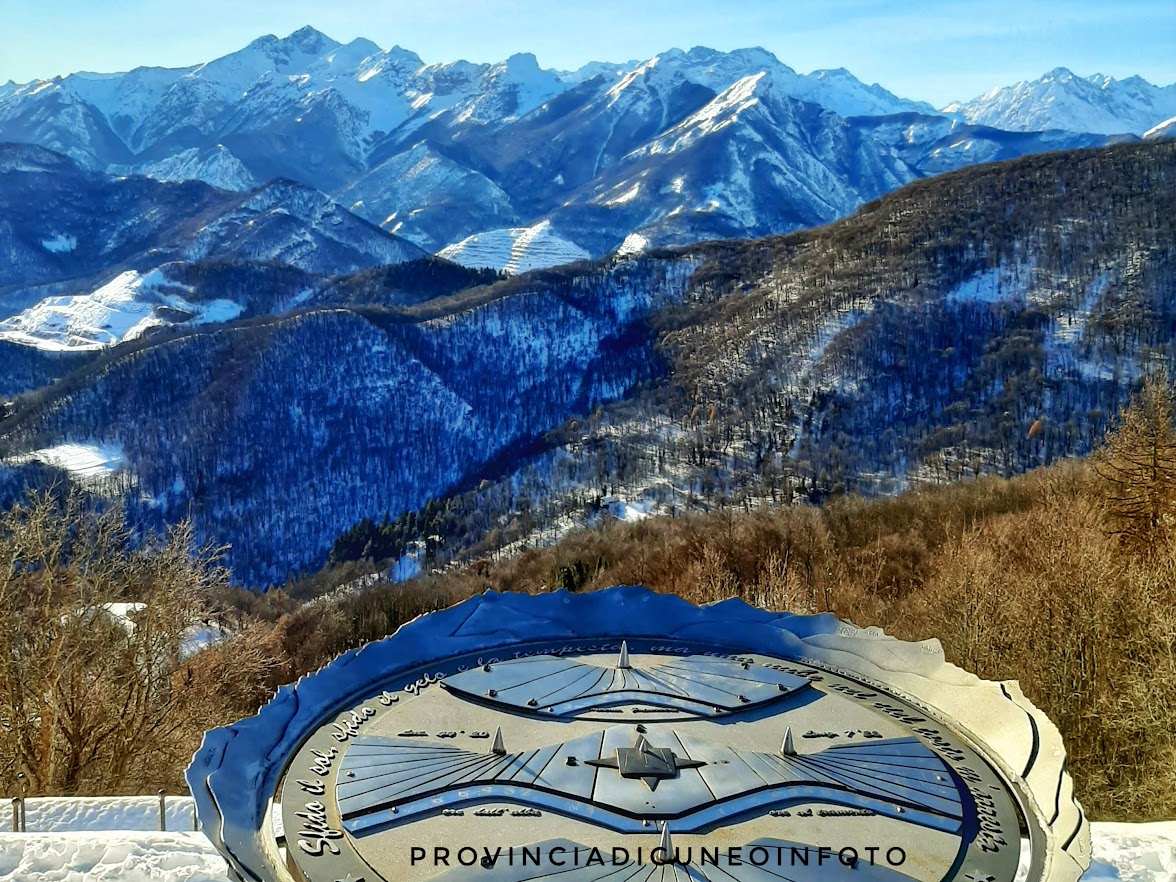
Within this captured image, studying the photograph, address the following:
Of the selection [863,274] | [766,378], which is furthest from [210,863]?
[863,274]

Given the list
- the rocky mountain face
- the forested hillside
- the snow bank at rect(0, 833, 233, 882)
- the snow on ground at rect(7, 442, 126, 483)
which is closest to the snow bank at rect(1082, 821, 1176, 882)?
the snow bank at rect(0, 833, 233, 882)

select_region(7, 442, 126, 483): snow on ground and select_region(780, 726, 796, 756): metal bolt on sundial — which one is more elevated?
select_region(780, 726, 796, 756): metal bolt on sundial

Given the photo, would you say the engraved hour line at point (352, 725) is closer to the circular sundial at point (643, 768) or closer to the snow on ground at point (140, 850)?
the circular sundial at point (643, 768)

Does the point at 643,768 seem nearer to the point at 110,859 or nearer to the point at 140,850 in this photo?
the point at 140,850

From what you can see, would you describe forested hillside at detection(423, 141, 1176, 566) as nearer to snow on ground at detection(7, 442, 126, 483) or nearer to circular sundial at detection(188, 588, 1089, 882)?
snow on ground at detection(7, 442, 126, 483)

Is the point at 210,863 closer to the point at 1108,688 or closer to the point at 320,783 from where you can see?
the point at 320,783

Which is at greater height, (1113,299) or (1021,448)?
(1113,299)

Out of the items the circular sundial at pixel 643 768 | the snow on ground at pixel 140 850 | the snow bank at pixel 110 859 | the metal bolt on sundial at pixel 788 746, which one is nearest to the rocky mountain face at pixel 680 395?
the snow on ground at pixel 140 850
